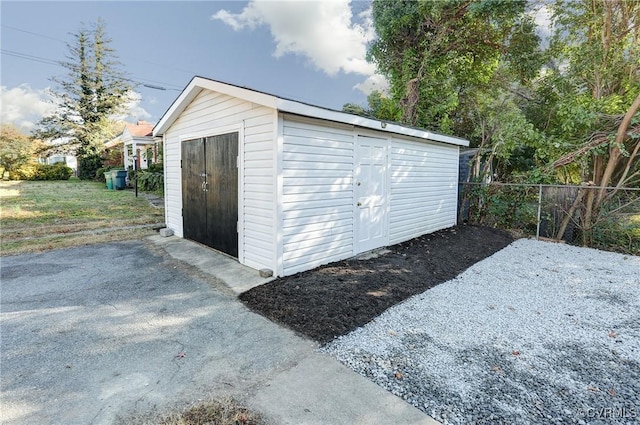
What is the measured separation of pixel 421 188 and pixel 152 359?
609 cm

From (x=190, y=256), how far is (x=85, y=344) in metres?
2.64

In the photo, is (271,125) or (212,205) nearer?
(271,125)

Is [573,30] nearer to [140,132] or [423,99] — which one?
[423,99]

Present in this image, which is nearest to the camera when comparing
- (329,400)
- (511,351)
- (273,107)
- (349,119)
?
(329,400)

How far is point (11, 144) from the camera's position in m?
17.6

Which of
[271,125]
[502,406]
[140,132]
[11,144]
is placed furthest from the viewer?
[140,132]

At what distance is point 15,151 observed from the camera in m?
17.1

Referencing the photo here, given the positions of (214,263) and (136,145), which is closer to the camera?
(214,263)

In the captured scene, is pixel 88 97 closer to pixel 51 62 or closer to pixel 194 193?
pixel 51 62

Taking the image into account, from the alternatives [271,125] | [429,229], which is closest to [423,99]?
[429,229]

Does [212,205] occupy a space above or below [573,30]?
below

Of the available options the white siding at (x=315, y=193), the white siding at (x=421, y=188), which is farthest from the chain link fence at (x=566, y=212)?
the white siding at (x=315, y=193)

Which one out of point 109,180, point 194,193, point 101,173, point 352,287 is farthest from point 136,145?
point 352,287

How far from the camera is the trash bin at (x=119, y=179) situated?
15.1 metres
